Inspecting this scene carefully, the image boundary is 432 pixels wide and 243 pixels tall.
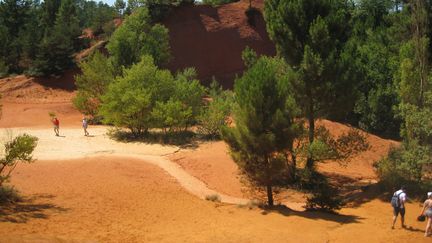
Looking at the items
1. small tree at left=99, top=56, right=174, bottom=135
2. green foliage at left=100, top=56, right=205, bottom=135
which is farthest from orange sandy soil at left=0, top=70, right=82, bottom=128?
green foliage at left=100, top=56, right=205, bottom=135

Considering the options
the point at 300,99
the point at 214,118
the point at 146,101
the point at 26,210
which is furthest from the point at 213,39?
the point at 26,210

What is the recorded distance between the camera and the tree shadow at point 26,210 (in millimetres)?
17036

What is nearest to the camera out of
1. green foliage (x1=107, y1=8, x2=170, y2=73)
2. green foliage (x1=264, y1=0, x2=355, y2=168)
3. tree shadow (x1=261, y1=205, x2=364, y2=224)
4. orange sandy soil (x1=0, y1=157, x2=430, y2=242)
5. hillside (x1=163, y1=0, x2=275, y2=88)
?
orange sandy soil (x1=0, y1=157, x2=430, y2=242)

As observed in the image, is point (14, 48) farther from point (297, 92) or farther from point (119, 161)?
point (297, 92)

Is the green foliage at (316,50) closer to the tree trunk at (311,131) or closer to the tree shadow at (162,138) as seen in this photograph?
the tree trunk at (311,131)

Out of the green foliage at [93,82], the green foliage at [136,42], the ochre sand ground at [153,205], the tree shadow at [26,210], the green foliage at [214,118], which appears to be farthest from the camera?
the green foliage at [136,42]

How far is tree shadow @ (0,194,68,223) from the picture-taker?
1704 cm

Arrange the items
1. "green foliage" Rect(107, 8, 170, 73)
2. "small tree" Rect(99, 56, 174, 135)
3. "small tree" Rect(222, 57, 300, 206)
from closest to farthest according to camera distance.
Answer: "small tree" Rect(222, 57, 300, 206) < "small tree" Rect(99, 56, 174, 135) < "green foliage" Rect(107, 8, 170, 73)

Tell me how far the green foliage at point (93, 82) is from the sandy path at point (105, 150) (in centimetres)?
544

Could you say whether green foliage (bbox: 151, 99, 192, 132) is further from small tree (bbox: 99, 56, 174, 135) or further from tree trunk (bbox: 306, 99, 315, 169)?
tree trunk (bbox: 306, 99, 315, 169)

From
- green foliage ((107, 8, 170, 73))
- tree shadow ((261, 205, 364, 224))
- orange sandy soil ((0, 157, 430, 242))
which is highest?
green foliage ((107, 8, 170, 73))

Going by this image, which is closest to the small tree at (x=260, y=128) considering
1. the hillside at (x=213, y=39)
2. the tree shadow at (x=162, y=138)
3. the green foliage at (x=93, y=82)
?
the tree shadow at (x=162, y=138)

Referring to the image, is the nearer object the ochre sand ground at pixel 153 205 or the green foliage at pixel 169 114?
the ochre sand ground at pixel 153 205

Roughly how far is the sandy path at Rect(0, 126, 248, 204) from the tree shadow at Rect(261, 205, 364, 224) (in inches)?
96.0
